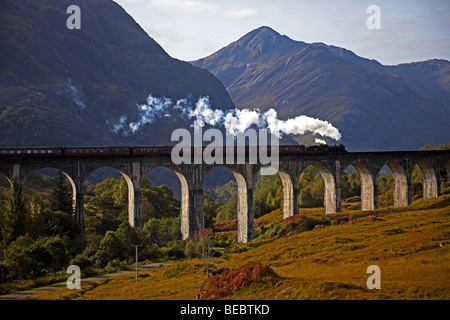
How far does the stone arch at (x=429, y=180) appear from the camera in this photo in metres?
101

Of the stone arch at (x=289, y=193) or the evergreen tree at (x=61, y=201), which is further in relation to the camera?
the stone arch at (x=289, y=193)

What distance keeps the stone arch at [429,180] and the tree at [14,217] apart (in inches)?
2921

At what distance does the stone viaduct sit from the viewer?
232 ft

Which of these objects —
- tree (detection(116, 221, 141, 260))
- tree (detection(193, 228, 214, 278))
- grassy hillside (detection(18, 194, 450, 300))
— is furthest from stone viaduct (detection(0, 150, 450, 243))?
grassy hillside (detection(18, 194, 450, 300))

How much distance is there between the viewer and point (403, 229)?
2507 inches

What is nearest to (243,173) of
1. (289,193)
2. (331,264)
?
(289,193)

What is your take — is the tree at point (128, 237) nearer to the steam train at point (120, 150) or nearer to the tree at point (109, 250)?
the tree at point (109, 250)

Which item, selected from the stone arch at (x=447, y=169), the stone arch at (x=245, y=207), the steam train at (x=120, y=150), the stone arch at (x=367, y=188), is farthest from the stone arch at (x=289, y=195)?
the stone arch at (x=447, y=169)

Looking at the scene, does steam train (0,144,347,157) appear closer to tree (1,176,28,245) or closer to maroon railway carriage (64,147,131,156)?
maroon railway carriage (64,147,131,156)

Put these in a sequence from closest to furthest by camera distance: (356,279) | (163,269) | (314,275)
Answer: (356,279) → (314,275) → (163,269)
